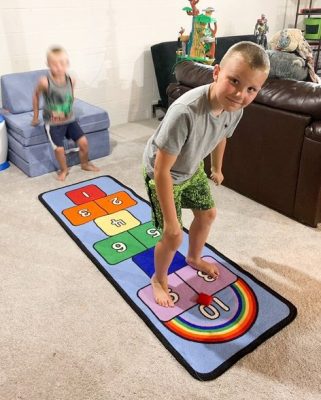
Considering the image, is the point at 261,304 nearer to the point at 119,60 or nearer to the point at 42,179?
the point at 42,179

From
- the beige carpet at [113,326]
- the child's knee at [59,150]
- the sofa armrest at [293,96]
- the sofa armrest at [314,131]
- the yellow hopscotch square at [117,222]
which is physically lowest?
the beige carpet at [113,326]

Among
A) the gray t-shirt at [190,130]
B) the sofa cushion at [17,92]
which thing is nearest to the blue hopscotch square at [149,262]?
the gray t-shirt at [190,130]

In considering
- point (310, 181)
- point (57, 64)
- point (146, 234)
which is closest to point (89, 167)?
point (57, 64)

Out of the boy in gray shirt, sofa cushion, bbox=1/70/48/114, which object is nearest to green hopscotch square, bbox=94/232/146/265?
the boy in gray shirt

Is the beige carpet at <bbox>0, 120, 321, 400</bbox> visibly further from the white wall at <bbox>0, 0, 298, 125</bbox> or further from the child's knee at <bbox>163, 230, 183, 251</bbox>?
the white wall at <bbox>0, 0, 298, 125</bbox>

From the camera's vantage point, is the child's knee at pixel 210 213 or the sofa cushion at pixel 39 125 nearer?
the child's knee at pixel 210 213

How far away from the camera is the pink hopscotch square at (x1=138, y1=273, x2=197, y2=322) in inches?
65.6

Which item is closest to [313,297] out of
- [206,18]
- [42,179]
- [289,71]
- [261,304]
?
[261,304]

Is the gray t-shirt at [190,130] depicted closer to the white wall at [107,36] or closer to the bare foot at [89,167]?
the bare foot at [89,167]

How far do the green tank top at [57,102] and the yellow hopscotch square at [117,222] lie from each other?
94 cm

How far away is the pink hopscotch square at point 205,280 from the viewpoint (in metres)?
1.81

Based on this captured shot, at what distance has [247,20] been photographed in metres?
4.78

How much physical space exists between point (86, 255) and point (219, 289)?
76 centimetres

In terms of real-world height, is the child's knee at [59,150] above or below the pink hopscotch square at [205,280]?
above
